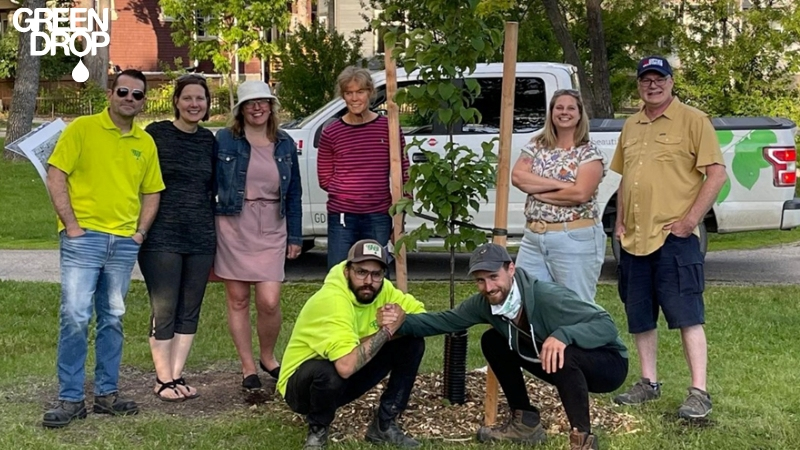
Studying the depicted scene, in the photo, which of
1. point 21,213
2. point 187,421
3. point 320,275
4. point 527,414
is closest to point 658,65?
point 527,414

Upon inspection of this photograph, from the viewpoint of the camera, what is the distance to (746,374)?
261 inches

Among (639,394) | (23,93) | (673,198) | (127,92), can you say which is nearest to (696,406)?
(639,394)

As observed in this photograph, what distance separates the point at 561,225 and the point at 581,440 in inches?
51.6

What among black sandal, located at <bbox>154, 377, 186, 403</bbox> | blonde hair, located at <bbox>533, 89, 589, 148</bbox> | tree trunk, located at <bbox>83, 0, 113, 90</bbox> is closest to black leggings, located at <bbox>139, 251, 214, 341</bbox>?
black sandal, located at <bbox>154, 377, 186, 403</bbox>

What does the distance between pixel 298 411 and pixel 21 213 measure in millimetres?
11378

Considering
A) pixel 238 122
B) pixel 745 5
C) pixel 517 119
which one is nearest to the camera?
pixel 238 122

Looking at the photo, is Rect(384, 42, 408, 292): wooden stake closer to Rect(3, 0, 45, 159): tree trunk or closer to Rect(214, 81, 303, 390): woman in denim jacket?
Rect(214, 81, 303, 390): woman in denim jacket

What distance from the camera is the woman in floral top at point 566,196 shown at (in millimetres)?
5629

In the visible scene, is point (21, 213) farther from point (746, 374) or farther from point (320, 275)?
point (746, 374)

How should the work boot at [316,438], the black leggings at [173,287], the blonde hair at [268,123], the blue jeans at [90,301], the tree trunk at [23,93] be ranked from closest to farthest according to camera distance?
the work boot at [316,438], the blue jeans at [90,301], the black leggings at [173,287], the blonde hair at [268,123], the tree trunk at [23,93]

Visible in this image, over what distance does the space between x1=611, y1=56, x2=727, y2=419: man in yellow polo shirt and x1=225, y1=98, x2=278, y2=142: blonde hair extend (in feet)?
6.53

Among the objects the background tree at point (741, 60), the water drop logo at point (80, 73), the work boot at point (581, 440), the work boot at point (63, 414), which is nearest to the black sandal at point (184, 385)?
the work boot at point (63, 414)

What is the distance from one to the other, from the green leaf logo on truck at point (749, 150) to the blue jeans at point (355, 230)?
4.84 m

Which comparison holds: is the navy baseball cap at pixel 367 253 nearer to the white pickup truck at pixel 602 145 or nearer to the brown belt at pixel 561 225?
the brown belt at pixel 561 225
